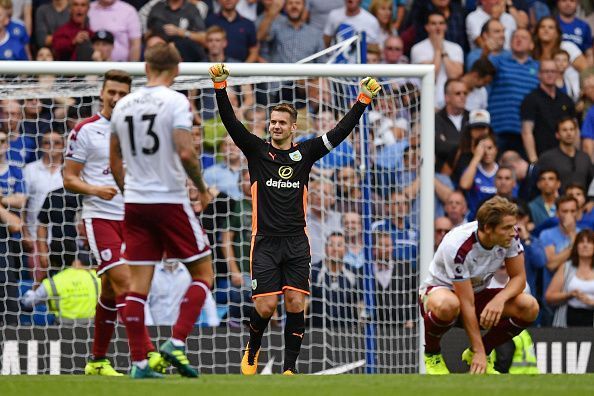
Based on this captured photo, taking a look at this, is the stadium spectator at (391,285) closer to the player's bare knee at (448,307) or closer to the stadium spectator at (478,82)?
the player's bare knee at (448,307)

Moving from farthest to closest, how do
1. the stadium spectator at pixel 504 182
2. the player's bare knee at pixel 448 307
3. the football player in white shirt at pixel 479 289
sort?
the stadium spectator at pixel 504 182
the player's bare knee at pixel 448 307
the football player in white shirt at pixel 479 289

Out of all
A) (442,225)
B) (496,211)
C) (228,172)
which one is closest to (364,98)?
(496,211)

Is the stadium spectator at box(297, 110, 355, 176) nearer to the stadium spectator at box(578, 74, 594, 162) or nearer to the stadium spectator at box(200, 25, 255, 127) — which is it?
the stadium spectator at box(200, 25, 255, 127)

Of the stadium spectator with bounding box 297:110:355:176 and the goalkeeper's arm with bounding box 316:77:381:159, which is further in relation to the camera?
the stadium spectator with bounding box 297:110:355:176

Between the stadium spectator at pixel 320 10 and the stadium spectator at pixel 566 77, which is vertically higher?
the stadium spectator at pixel 320 10

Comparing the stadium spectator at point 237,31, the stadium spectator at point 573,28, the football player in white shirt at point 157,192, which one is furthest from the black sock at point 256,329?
the stadium spectator at point 573,28

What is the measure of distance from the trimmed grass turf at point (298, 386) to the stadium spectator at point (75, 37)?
7.12m

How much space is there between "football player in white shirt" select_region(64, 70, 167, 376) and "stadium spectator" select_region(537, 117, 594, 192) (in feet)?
21.1

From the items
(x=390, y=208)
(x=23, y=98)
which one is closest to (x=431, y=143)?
(x=390, y=208)

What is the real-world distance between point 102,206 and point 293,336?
5.59 ft

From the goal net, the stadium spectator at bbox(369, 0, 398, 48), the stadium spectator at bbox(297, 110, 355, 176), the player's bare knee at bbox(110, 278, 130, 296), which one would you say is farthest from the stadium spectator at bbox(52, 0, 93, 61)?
the player's bare knee at bbox(110, 278, 130, 296)

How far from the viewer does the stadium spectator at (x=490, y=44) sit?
50.1 feet

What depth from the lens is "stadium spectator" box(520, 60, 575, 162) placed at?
1507cm

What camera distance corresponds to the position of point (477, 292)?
10.3m
